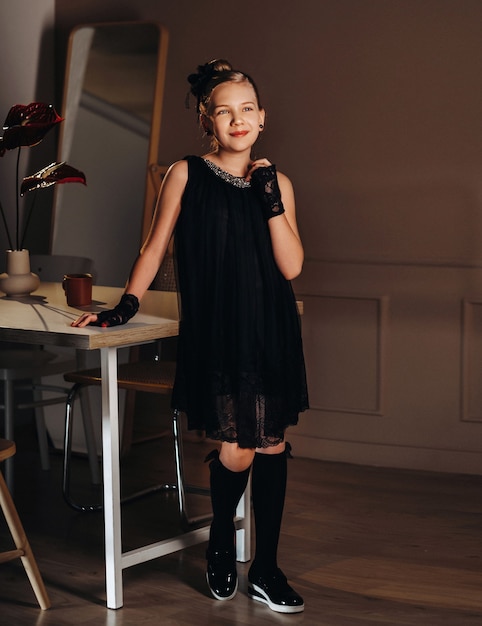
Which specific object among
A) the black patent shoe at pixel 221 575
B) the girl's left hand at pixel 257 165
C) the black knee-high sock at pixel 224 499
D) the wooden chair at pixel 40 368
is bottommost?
the black patent shoe at pixel 221 575

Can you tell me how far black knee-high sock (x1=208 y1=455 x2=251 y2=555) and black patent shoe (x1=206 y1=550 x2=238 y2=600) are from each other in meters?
0.02

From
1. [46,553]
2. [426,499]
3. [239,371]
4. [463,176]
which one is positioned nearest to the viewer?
[239,371]

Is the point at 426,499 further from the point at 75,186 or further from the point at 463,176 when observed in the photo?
the point at 75,186

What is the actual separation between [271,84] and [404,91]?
0.62 meters

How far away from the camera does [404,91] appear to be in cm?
411

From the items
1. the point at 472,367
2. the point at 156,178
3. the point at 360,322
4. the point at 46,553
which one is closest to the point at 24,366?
the point at 46,553

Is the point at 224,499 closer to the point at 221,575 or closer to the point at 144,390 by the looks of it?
the point at 221,575

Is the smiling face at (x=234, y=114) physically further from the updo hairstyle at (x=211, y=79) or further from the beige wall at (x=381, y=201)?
the beige wall at (x=381, y=201)

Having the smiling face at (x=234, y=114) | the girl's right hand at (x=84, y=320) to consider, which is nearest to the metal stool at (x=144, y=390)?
the girl's right hand at (x=84, y=320)

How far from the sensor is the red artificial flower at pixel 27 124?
340 cm

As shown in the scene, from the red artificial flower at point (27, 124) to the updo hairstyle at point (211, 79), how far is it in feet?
3.00

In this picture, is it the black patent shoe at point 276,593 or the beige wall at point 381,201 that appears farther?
the beige wall at point 381,201

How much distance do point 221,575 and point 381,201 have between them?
1989mm

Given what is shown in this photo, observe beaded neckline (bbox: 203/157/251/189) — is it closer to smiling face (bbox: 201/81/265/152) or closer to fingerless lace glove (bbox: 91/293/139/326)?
smiling face (bbox: 201/81/265/152)
